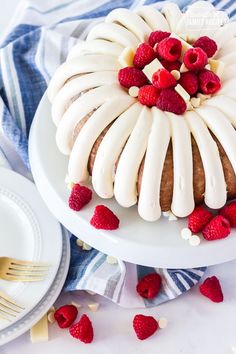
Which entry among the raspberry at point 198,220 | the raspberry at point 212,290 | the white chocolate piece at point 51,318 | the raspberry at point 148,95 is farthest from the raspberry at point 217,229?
the white chocolate piece at point 51,318

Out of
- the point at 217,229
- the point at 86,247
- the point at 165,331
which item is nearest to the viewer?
the point at 217,229

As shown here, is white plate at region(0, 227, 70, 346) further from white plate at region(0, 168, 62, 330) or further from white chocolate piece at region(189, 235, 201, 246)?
white chocolate piece at region(189, 235, 201, 246)

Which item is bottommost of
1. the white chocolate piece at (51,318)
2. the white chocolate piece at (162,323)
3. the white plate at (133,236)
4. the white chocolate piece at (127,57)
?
the white chocolate piece at (51,318)

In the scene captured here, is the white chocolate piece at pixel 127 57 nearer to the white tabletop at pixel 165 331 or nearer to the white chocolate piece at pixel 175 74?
the white chocolate piece at pixel 175 74

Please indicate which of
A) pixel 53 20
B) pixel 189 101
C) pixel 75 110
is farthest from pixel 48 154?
pixel 53 20


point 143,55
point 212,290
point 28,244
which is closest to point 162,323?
point 212,290

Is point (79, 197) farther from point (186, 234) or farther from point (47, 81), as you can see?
point (47, 81)
